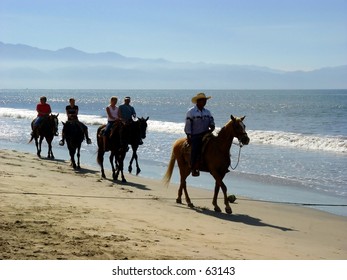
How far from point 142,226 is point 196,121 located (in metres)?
3.75

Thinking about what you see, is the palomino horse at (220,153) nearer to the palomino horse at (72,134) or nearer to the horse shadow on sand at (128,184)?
the horse shadow on sand at (128,184)

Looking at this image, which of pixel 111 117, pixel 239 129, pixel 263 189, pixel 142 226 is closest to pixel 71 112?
pixel 111 117

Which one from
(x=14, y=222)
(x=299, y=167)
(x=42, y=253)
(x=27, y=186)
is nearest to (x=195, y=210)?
(x=27, y=186)

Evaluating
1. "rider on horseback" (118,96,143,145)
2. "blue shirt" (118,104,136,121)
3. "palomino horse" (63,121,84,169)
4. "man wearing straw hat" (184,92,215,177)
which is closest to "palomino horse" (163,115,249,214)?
"man wearing straw hat" (184,92,215,177)

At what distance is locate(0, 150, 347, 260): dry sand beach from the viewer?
23.2ft

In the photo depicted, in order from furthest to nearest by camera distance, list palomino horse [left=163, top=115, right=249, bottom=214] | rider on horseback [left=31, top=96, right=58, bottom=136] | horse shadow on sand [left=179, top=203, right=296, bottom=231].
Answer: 1. rider on horseback [left=31, top=96, right=58, bottom=136]
2. palomino horse [left=163, top=115, right=249, bottom=214]
3. horse shadow on sand [left=179, top=203, right=296, bottom=231]

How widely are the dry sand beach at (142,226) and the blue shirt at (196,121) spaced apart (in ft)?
5.49

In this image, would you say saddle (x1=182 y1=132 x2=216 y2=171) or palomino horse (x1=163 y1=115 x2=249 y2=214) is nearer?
palomino horse (x1=163 y1=115 x2=249 y2=214)

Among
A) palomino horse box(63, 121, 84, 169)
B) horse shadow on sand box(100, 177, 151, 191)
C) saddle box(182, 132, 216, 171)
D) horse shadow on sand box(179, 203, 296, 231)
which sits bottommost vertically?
horse shadow on sand box(100, 177, 151, 191)

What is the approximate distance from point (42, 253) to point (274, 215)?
6.35 m

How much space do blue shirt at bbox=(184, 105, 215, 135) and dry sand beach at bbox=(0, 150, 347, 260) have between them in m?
1.67

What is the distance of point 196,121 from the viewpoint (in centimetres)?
1199

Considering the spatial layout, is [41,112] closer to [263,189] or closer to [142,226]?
[263,189]

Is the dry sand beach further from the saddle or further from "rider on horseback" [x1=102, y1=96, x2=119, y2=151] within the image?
"rider on horseback" [x1=102, y1=96, x2=119, y2=151]
